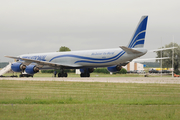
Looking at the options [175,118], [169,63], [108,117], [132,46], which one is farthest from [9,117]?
[169,63]

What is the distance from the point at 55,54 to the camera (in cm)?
4359

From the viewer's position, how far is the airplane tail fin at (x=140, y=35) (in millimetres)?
33812

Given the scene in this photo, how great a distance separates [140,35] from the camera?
34.2 metres

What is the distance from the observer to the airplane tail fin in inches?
1331

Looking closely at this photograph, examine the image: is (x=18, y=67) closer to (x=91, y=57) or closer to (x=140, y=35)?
(x=91, y=57)

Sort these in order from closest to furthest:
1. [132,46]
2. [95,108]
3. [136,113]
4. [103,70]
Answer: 1. [136,113]
2. [95,108]
3. [132,46]
4. [103,70]

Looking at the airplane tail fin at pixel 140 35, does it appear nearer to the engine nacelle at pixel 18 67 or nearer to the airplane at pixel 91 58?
the airplane at pixel 91 58

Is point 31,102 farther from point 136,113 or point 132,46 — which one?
point 132,46

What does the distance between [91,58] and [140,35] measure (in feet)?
27.2

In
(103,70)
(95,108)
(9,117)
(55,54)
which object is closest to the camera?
(9,117)

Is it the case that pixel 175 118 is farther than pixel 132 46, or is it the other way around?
pixel 132 46

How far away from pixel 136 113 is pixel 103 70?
202ft

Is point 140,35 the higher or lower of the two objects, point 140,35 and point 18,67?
the higher

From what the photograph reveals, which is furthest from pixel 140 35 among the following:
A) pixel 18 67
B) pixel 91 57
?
pixel 18 67
